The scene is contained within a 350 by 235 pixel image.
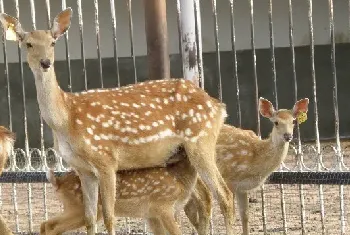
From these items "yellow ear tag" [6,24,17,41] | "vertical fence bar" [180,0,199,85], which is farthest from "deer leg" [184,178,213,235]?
"yellow ear tag" [6,24,17,41]

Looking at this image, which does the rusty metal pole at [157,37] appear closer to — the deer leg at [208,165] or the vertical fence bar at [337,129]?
the deer leg at [208,165]

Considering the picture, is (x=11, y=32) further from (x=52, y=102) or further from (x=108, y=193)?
(x=108, y=193)

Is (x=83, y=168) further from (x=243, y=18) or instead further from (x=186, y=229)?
(x=243, y=18)

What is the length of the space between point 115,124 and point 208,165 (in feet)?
2.72

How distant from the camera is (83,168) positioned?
7.74 m

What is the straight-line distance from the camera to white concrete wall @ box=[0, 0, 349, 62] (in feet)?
45.3

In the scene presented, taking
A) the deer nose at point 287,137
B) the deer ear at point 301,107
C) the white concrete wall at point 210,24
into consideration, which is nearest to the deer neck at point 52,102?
the deer nose at point 287,137

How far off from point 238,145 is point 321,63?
6.72 meters

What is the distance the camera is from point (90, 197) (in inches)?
314

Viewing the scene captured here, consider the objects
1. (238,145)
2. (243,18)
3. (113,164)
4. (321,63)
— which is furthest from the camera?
(321,63)

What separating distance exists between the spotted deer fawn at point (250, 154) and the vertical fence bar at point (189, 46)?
712 mm

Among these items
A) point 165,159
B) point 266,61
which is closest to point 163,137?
point 165,159

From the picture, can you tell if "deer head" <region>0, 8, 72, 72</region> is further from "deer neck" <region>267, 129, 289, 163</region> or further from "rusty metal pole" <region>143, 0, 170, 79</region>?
"deer neck" <region>267, 129, 289, 163</region>

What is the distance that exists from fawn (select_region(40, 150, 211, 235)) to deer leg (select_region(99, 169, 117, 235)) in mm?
383
